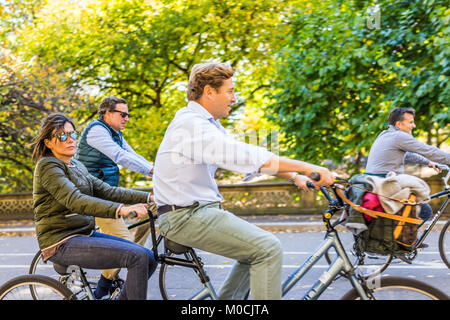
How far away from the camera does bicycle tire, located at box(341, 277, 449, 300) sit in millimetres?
2508

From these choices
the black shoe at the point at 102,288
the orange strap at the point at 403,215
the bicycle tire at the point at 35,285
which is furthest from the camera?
the black shoe at the point at 102,288

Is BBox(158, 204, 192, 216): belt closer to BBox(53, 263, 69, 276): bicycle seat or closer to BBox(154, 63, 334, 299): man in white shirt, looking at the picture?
BBox(154, 63, 334, 299): man in white shirt

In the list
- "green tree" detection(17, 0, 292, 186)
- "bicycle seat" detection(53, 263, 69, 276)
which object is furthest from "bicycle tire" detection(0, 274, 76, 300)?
"green tree" detection(17, 0, 292, 186)

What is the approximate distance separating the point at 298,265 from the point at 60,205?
3.66m

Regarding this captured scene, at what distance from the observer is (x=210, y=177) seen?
2.77 m

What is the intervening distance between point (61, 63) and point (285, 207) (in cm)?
607

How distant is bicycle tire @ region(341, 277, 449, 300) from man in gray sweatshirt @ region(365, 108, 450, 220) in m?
2.72

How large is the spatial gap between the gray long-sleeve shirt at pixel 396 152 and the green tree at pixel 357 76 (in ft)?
11.8

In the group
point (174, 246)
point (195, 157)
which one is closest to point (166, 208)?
point (174, 246)

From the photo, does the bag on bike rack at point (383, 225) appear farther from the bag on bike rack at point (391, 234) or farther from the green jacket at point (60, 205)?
the green jacket at point (60, 205)

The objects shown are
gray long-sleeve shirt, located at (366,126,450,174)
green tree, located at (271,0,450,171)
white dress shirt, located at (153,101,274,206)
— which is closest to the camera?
white dress shirt, located at (153,101,274,206)

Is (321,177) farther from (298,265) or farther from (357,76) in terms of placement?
(357,76)

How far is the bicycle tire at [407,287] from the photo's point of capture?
98.7 inches

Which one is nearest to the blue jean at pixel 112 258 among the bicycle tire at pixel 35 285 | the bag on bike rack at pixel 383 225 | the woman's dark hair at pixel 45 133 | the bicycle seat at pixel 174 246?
the bicycle tire at pixel 35 285
